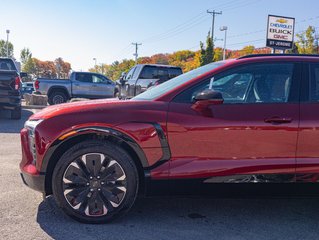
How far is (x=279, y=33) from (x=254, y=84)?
19.0 metres

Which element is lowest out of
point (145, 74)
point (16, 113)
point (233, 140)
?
point (16, 113)

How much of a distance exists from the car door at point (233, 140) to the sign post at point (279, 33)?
18673 mm

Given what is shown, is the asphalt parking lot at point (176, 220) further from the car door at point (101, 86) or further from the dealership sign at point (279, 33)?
the dealership sign at point (279, 33)

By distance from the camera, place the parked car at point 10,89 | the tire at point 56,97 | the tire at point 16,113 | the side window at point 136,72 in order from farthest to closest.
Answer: the tire at point 56,97, the side window at point 136,72, the tire at point 16,113, the parked car at point 10,89

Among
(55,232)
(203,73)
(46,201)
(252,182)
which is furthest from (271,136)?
(46,201)

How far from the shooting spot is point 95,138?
11.6 feet

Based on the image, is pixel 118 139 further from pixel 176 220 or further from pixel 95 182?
pixel 176 220

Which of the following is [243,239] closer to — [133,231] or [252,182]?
[252,182]

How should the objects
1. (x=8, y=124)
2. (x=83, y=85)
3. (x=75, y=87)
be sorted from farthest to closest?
(x=83, y=85) < (x=75, y=87) < (x=8, y=124)

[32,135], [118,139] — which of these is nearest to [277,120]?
[118,139]

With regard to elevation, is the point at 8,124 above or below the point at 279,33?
below

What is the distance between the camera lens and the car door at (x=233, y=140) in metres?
3.48

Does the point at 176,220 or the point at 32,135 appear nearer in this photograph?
the point at 32,135

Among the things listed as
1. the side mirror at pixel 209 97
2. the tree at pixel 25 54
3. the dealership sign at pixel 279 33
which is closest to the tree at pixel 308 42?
the dealership sign at pixel 279 33
